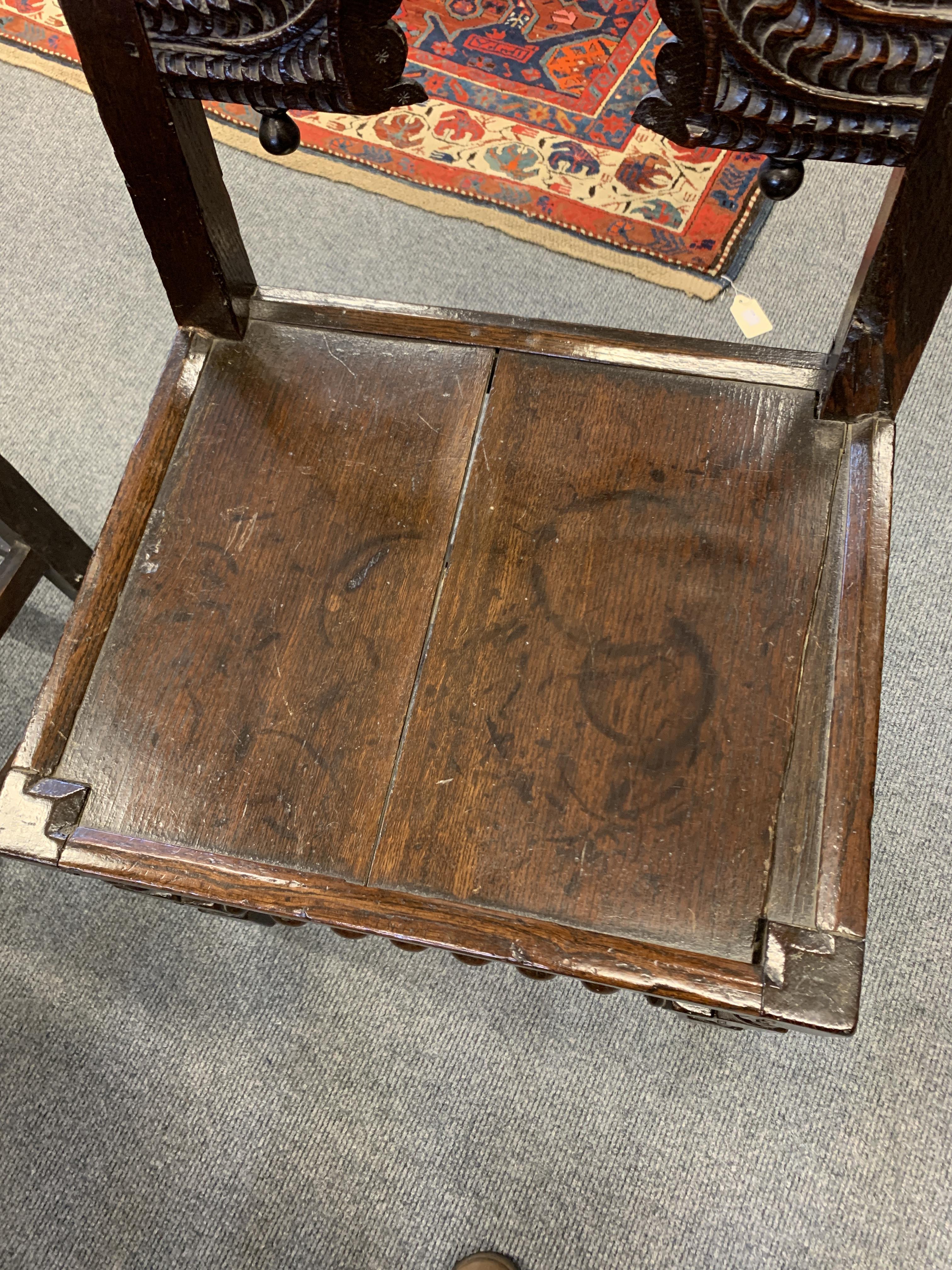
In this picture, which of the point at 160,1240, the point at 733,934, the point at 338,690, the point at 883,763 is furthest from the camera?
the point at 883,763

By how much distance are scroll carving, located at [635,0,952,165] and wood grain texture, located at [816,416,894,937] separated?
0.29 meters

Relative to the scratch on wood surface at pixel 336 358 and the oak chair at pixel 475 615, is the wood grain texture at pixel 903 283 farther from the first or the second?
the scratch on wood surface at pixel 336 358

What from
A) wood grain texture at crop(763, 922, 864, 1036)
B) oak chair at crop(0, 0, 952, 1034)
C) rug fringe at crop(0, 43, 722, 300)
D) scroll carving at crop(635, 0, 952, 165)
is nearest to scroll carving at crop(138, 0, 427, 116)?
oak chair at crop(0, 0, 952, 1034)

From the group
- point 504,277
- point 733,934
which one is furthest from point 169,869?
point 504,277

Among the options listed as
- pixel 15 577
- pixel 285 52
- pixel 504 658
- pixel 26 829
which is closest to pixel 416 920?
pixel 504 658

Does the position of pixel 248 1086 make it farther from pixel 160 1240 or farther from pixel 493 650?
pixel 493 650

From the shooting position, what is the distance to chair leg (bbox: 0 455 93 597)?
4.21ft

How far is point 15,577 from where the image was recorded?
1342mm

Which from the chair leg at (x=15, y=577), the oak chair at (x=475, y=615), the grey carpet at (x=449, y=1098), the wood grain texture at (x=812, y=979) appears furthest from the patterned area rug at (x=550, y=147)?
the wood grain texture at (x=812, y=979)

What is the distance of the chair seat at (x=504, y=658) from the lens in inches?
33.0

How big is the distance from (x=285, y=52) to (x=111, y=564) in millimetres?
486

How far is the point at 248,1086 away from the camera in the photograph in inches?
54.6

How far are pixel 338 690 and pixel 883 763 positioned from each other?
3.15 feet

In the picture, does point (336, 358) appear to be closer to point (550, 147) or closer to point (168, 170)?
point (168, 170)
